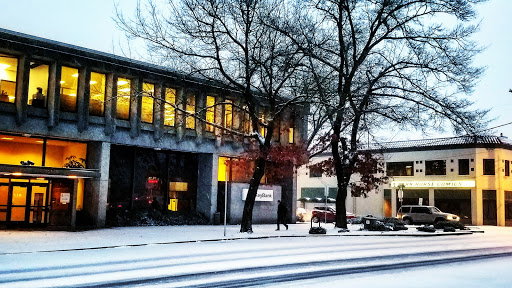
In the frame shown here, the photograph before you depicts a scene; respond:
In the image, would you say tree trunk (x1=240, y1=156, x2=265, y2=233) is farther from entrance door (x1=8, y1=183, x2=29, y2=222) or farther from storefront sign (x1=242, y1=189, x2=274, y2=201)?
entrance door (x1=8, y1=183, x2=29, y2=222)

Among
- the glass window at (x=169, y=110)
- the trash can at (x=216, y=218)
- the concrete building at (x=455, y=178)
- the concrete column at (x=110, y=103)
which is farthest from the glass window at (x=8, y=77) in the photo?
the concrete building at (x=455, y=178)

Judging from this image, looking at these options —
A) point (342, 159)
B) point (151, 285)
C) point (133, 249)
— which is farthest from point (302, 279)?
point (342, 159)

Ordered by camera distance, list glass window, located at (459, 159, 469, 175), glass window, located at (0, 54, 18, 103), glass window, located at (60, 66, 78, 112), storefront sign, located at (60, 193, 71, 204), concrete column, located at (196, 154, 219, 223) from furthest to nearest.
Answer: glass window, located at (459, 159, 469, 175) < concrete column, located at (196, 154, 219, 223) < glass window, located at (60, 66, 78, 112) < storefront sign, located at (60, 193, 71, 204) < glass window, located at (0, 54, 18, 103)

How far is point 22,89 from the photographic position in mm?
24578

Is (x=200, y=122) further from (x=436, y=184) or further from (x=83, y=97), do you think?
(x=436, y=184)

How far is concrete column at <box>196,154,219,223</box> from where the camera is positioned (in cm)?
3338

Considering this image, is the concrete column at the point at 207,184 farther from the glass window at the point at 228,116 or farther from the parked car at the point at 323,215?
the parked car at the point at 323,215

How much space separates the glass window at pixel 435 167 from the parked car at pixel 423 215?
11549 mm

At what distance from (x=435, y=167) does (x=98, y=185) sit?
40.4m

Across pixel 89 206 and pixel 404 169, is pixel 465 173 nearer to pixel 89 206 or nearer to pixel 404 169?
pixel 404 169

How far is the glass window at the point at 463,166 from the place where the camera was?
53.4 m

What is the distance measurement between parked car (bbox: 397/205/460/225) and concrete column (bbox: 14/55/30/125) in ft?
109

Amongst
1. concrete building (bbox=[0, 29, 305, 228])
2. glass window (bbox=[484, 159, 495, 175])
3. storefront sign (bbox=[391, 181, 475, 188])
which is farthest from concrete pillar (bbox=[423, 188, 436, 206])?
concrete building (bbox=[0, 29, 305, 228])

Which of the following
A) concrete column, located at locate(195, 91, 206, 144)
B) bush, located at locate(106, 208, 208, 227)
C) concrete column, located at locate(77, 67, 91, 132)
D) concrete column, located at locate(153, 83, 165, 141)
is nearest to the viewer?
concrete column, located at locate(77, 67, 91, 132)
